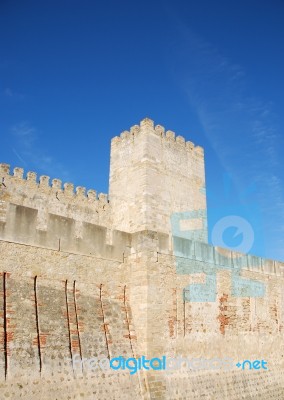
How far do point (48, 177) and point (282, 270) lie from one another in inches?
466

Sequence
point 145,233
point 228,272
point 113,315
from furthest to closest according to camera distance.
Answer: point 228,272 < point 145,233 < point 113,315

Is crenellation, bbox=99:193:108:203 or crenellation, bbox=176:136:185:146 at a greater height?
crenellation, bbox=176:136:185:146

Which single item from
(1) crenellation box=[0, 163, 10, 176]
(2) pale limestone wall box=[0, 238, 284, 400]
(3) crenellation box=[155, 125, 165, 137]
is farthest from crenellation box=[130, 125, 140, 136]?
(2) pale limestone wall box=[0, 238, 284, 400]

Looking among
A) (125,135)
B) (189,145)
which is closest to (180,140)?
(189,145)

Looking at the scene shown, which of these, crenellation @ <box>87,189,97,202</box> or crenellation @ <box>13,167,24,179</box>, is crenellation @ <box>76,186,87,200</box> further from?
crenellation @ <box>13,167,24,179</box>

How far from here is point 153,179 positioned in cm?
1770

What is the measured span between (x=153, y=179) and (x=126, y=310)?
8.50 meters

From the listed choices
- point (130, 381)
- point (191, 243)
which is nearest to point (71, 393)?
point (130, 381)

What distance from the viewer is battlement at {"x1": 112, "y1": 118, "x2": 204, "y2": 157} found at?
18.3 m

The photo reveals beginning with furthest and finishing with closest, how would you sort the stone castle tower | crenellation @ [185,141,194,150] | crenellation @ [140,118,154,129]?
crenellation @ [185,141,194,150] < crenellation @ [140,118,154,129] < the stone castle tower

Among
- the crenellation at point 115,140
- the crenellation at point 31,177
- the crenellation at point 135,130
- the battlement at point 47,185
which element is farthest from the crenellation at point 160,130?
the crenellation at point 31,177

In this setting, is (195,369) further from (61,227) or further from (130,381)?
(61,227)

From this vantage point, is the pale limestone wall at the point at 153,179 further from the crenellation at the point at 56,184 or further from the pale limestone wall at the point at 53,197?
the crenellation at the point at 56,184

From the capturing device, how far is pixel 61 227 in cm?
971
